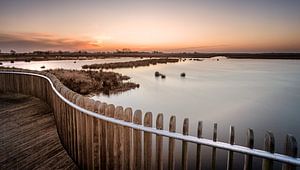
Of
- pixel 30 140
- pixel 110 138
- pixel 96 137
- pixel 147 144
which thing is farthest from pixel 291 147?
pixel 30 140

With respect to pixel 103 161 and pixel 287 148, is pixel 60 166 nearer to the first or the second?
pixel 103 161

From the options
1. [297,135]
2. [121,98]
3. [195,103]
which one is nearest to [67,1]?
[121,98]

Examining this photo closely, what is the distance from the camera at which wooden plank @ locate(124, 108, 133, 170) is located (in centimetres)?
328

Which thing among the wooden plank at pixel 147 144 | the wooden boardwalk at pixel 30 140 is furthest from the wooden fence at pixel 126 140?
the wooden boardwalk at pixel 30 140

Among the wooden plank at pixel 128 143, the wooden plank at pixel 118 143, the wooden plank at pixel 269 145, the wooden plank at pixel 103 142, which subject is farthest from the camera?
the wooden plank at pixel 103 142

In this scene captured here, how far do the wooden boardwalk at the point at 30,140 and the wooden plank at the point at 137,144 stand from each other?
1.53 m

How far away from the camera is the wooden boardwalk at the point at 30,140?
4207 mm

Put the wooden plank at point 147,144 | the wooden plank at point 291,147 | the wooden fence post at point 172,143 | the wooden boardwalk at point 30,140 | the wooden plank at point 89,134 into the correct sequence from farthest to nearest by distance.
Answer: the wooden boardwalk at point 30,140, the wooden plank at point 89,134, the wooden plank at point 147,144, the wooden fence post at point 172,143, the wooden plank at point 291,147

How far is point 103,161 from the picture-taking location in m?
3.80

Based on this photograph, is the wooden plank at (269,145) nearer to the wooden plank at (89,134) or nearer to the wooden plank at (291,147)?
the wooden plank at (291,147)

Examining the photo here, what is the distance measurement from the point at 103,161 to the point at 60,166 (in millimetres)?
980

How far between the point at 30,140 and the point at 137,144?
325 cm

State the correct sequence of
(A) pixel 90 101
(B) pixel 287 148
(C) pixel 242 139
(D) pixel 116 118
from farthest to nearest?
(C) pixel 242 139, (A) pixel 90 101, (D) pixel 116 118, (B) pixel 287 148

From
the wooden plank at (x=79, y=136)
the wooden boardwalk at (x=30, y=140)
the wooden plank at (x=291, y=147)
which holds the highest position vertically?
the wooden plank at (x=291, y=147)
